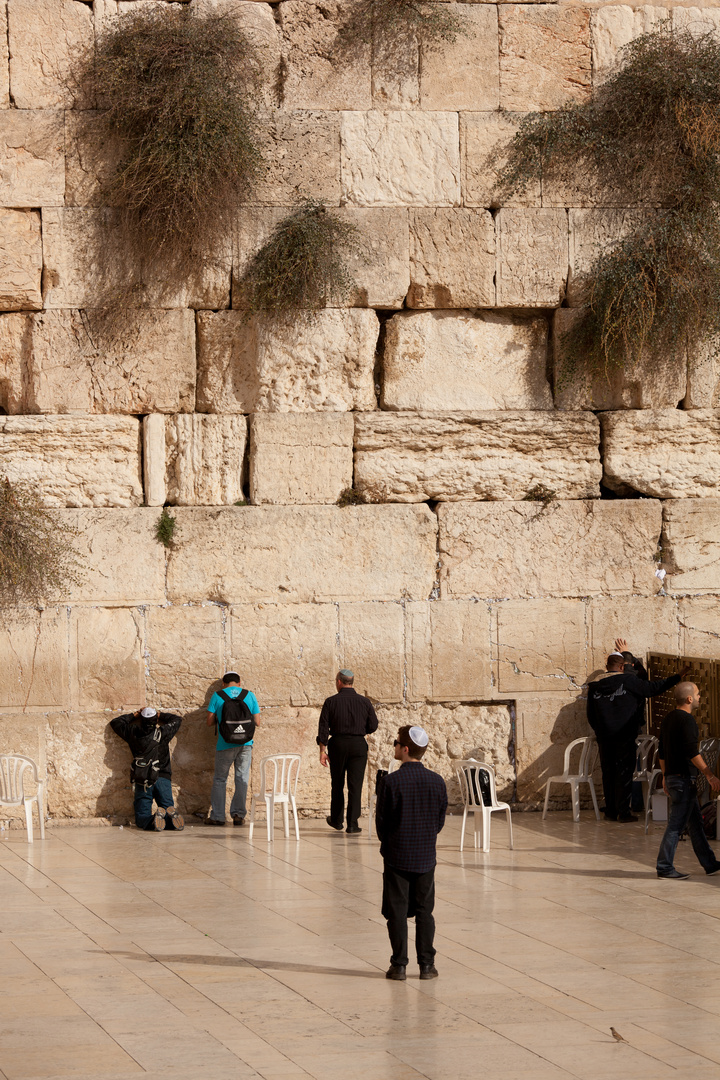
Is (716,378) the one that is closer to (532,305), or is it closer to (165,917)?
(532,305)

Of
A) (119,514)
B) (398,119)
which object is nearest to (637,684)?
(119,514)

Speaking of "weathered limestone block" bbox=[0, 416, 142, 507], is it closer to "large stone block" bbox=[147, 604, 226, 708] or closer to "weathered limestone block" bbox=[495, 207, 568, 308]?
"large stone block" bbox=[147, 604, 226, 708]

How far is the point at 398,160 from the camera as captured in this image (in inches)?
422

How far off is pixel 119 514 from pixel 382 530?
207 cm

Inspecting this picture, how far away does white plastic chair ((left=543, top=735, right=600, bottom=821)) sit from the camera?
9930 mm

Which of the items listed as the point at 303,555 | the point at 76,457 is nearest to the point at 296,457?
the point at 303,555

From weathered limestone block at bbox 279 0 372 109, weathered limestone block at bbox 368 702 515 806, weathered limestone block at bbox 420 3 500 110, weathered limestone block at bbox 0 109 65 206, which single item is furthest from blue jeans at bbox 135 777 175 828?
weathered limestone block at bbox 420 3 500 110

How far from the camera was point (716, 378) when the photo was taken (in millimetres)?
11055

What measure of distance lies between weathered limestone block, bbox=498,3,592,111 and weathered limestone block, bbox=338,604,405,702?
428cm

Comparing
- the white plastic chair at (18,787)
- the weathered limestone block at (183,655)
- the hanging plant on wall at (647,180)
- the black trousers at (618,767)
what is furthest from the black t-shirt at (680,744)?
the white plastic chair at (18,787)

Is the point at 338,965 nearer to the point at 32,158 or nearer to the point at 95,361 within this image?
the point at 95,361

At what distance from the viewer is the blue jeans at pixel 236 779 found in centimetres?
988

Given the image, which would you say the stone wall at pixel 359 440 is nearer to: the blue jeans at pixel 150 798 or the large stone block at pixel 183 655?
the large stone block at pixel 183 655

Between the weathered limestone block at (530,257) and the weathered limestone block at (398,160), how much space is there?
0.52 meters
